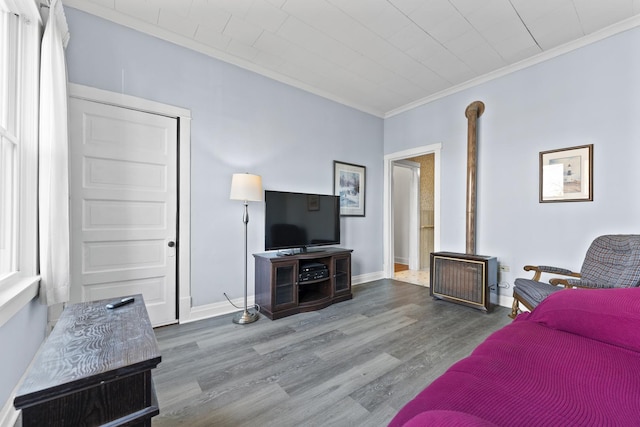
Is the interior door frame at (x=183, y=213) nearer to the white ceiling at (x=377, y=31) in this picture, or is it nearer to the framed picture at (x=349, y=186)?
the white ceiling at (x=377, y=31)

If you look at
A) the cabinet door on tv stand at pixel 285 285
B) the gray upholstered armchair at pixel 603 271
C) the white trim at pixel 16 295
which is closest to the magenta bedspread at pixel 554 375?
the gray upholstered armchair at pixel 603 271

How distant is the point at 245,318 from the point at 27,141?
7.03 feet

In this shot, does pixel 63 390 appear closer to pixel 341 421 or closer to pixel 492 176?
pixel 341 421

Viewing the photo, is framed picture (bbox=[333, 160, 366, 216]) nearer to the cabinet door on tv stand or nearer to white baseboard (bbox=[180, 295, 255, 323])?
the cabinet door on tv stand

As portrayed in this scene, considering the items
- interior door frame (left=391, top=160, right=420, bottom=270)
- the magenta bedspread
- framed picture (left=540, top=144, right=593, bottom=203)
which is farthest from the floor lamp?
interior door frame (left=391, top=160, right=420, bottom=270)

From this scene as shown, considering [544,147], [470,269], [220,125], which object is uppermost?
Answer: [220,125]

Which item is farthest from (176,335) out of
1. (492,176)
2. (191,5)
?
(492,176)

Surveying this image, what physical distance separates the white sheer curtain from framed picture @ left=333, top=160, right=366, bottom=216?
116 inches

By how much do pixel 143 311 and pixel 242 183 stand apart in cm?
164

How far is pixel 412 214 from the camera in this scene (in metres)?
5.60

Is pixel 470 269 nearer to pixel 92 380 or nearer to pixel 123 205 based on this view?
pixel 92 380

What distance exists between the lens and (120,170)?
2.49 meters

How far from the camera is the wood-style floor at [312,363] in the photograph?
1.55m

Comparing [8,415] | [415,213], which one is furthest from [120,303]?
[415,213]
